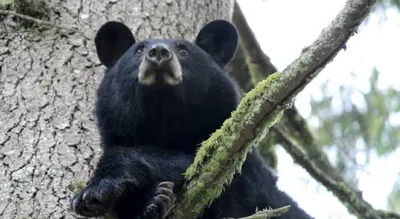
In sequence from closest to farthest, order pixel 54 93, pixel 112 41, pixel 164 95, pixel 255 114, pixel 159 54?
pixel 255 114 < pixel 159 54 < pixel 164 95 < pixel 54 93 < pixel 112 41

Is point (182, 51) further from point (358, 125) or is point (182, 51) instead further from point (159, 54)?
point (358, 125)

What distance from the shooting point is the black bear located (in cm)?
405

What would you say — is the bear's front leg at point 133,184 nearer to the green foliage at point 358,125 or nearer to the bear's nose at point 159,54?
the bear's nose at point 159,54

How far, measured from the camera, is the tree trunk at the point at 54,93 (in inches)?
180

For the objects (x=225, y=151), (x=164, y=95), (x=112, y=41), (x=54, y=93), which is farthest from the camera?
(x=112, y=41)

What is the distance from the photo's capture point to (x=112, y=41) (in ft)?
17.1

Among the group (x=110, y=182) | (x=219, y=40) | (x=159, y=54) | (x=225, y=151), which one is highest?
(x=219, y=40)

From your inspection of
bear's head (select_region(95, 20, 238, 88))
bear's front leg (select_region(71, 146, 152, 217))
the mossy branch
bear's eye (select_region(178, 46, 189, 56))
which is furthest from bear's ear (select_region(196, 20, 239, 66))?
the mossy branch

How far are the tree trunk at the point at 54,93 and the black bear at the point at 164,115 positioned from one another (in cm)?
22

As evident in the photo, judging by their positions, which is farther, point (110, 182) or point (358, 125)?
point (358, 125)

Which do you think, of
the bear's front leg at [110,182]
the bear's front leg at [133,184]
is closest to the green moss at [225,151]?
the bear's front leg at [133,184]

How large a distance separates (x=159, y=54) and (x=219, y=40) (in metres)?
1.02

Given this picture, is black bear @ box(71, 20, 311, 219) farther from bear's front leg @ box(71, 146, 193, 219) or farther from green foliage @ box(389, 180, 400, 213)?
green foliage @ box(389, 180, 400, 213)

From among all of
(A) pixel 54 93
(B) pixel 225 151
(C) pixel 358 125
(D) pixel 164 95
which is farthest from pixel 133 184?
(C) pixel 358 125
